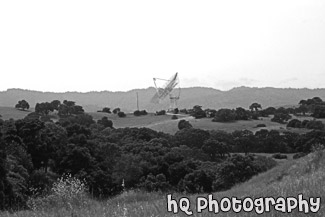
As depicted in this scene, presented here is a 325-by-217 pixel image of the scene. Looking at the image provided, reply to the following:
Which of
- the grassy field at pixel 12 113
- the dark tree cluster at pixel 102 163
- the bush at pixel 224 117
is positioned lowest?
the dark tree cluster at pixel 102 163

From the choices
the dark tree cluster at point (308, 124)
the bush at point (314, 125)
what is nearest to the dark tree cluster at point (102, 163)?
the bush at point (314, 125)

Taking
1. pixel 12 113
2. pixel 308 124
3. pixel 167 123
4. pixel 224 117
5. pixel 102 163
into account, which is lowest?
pixel 102 163

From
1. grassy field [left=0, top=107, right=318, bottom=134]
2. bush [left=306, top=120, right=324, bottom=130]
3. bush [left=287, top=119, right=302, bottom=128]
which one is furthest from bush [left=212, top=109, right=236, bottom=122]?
bush [left=306, top=120, right=324, bottom=130]

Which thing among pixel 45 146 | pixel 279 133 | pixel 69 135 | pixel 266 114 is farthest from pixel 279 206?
pixel 266 114

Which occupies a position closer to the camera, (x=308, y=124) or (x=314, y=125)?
(x=314, y=125)

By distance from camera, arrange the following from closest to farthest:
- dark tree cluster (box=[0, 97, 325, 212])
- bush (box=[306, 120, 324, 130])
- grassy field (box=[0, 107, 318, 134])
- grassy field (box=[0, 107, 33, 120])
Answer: dark tree cluster (box=[0, 97, 325, 212]) < bush (box=[306, 120, 324, 130]) < grassy field (box=[0, 107, 318, 134]) < grassy field (box=[0, 107, 33, 120])

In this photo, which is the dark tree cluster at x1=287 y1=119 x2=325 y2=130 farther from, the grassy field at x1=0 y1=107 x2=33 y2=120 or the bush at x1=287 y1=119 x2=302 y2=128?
the grassy field at x1=0 y1=107 x2=33 y2=120

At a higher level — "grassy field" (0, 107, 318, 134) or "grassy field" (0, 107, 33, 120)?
"grassy field" (0, 107, 33, 120)

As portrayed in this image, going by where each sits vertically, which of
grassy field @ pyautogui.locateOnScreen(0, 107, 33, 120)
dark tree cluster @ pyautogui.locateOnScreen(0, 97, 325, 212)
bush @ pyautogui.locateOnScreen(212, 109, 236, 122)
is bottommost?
dark tree cluster @ pyautogui.locateOnScreen(0, 97, 325, 212)

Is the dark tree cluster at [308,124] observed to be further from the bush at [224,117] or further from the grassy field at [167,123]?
the bush at [224,117]

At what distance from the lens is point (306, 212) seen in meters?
6.24

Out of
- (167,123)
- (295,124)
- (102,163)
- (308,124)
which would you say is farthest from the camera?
(167,123)

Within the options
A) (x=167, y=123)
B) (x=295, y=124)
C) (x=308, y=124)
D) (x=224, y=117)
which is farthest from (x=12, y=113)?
(x=308, y=124)

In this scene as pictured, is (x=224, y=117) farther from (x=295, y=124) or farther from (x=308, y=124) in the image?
(x=308, y=124)
